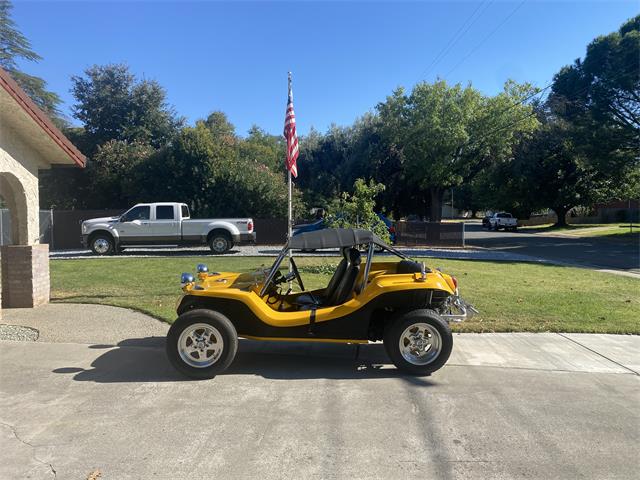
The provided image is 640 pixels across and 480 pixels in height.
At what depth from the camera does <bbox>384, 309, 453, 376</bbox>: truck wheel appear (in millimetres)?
5281

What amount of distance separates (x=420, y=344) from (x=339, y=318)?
938 millimetres

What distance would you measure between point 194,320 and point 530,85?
30521mm

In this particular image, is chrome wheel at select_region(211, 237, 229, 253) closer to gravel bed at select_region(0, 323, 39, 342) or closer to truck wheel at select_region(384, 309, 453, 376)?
gravel bed at select_region(0, 323, 39, 342)

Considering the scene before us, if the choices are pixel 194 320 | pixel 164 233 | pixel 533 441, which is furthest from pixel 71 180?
pixel 533 441

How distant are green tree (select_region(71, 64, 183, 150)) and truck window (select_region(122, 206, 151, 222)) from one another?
1399 cm

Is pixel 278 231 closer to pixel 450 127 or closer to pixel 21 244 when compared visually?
pixel 450 127

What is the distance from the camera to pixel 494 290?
33.8ft

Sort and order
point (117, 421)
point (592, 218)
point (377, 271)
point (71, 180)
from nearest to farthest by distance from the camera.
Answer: point (117, 421)
point (377, 271)
point (71, 180)
point (592, 218)

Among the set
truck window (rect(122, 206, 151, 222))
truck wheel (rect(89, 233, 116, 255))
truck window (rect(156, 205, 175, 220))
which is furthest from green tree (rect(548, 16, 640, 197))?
truck wheel (rect(89, 233, 116, 255))

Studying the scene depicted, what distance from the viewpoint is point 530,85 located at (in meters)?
30.1

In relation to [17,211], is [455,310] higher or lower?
lower

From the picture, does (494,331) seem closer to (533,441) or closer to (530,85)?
(533,441)

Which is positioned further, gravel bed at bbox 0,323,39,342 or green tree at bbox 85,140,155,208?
green tree at bbox 85,140,155,208

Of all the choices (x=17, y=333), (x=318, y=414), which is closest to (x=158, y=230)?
(x=17, y=333)
